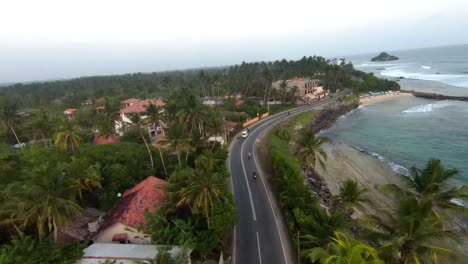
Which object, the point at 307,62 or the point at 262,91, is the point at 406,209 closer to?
the point at 262,91

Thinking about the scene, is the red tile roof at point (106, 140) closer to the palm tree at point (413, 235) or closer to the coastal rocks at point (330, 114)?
the palm tree at point (413, 235)

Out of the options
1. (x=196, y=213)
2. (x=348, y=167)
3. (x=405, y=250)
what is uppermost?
(x=405, y=250)

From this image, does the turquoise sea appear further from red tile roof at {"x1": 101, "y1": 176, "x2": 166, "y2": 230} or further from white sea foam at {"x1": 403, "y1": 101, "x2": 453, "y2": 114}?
red tile roof at {"x1": 101, "y1": 176, "x2": 166, "y2": 230}

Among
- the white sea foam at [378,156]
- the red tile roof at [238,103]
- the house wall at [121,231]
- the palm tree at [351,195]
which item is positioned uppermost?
the red tile roof at [238,103]

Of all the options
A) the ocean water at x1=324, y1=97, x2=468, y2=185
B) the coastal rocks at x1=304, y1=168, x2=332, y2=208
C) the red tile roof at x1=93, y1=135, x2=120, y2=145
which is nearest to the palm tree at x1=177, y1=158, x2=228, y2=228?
the coastal rocks at x1=304, y1=168, x2=332, y2=208

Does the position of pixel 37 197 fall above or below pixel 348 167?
above

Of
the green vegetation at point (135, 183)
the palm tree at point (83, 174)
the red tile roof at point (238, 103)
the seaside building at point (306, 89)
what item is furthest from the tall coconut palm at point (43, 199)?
the seaside building at point (306, 89)

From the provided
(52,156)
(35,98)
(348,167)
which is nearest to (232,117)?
(348,167)
